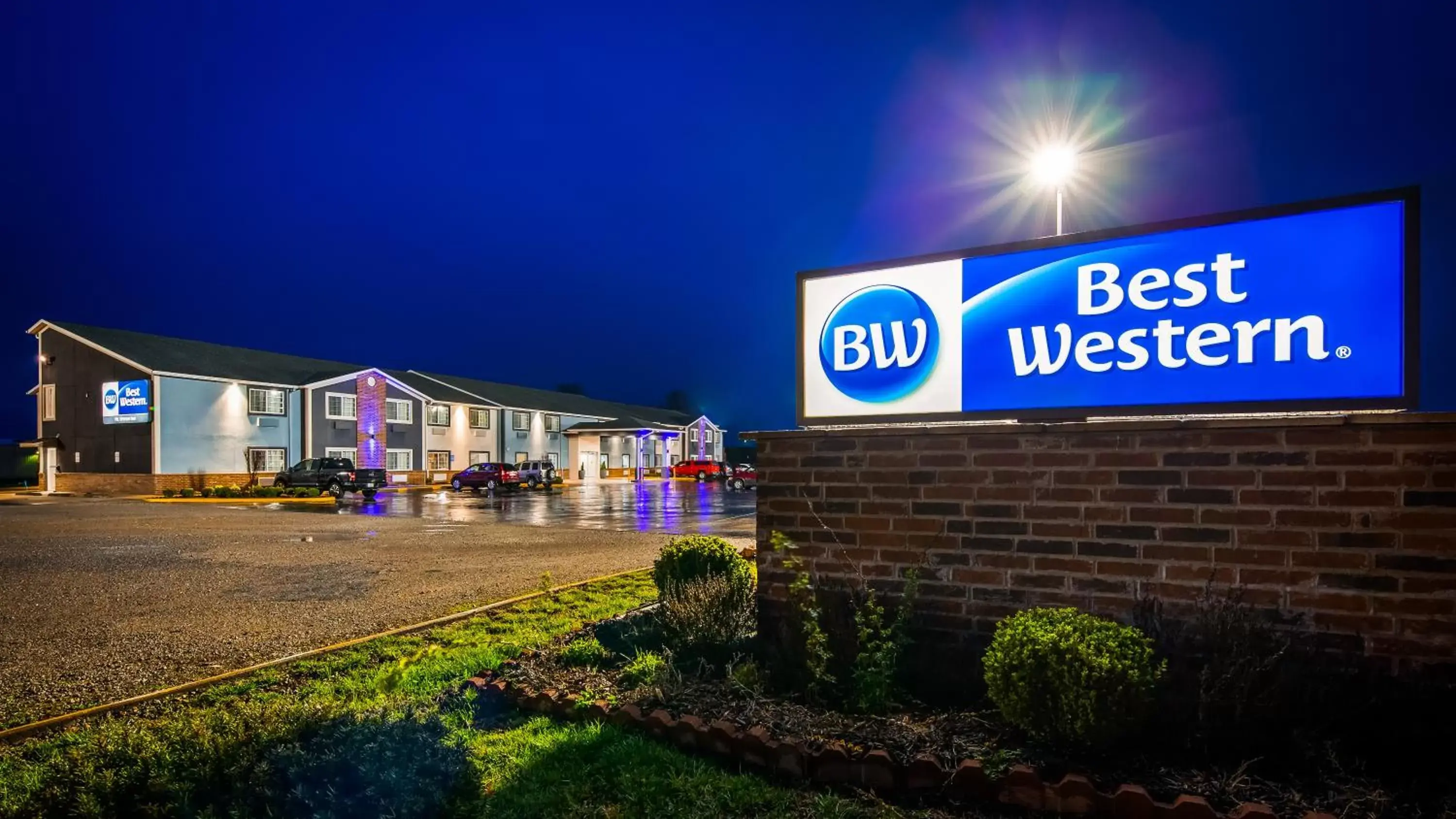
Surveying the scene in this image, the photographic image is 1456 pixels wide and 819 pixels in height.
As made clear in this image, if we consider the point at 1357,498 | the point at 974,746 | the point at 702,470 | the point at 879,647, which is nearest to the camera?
the point at 974,746

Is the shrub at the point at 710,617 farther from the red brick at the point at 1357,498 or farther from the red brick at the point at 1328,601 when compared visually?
the red brick at the point at 1357,498

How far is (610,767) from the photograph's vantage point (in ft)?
12.0

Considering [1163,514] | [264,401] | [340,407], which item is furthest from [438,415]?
[1163,514]

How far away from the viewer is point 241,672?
18.7ft

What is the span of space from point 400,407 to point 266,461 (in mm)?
8634

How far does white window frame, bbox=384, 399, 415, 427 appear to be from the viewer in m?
43.5

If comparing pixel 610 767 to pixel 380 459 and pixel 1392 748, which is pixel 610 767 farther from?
pixel 380 459

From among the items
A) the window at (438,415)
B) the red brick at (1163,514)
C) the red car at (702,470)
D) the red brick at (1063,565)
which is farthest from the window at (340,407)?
the red brick at (1163,514)

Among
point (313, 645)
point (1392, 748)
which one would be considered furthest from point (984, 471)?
point (313, 645)

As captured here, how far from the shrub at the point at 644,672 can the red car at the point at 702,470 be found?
44.8 meters

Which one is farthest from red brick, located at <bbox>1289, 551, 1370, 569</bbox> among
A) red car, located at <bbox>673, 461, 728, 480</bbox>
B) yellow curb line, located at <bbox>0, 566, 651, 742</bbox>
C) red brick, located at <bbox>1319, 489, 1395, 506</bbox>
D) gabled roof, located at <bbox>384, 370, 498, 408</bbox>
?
gabled roof, located at <bbox>384, 370, 498, 408</bbox>

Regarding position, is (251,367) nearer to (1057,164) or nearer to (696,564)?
(696,564)

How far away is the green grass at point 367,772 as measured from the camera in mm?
3025

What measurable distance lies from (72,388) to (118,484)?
7097 mm
